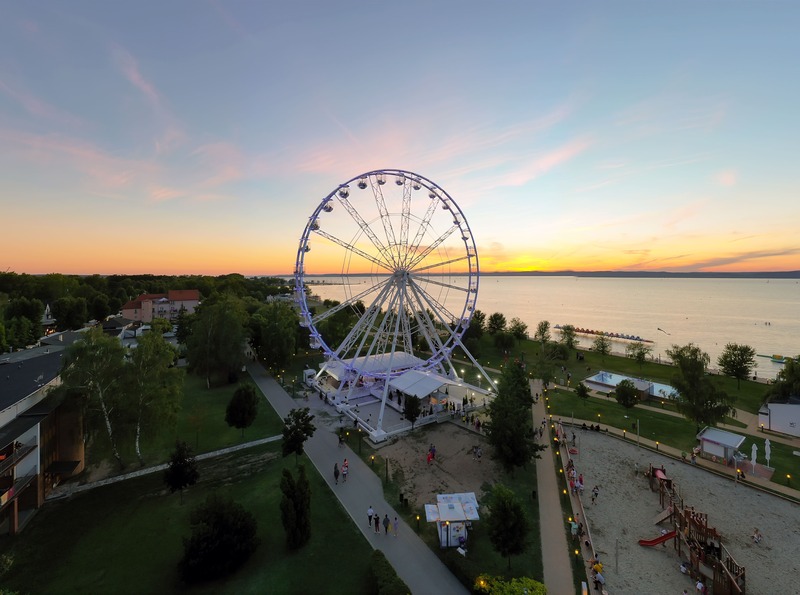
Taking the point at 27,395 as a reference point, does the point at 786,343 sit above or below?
below

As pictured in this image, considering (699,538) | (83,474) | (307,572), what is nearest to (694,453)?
(699,538)

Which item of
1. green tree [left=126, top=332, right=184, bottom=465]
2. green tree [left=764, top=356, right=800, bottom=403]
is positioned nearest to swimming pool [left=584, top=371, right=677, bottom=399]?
green tree [left=764, top=356, right=800, bottom=403]

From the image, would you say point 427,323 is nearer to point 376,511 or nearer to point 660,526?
point 376,511

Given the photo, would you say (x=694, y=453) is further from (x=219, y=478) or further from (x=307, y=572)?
(x=219, y=478)

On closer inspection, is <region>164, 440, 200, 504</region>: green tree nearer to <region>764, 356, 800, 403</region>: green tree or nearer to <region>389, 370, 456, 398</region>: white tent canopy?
<region>389, 370, 456, 398</region>: white tent canopy

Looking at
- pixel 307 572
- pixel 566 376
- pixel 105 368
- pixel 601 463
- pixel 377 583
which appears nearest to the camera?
pixel 377 583

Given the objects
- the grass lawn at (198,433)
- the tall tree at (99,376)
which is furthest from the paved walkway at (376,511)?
the tall tree at (99,376)
